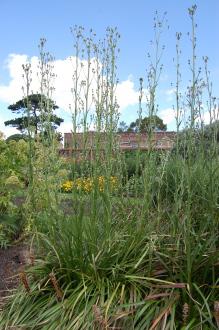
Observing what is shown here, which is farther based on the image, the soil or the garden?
the soil

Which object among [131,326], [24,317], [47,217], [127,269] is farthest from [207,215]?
[24,317]

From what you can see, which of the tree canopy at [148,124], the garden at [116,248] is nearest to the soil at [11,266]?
the garden at [116,248]

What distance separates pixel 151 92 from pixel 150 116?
0.19 m

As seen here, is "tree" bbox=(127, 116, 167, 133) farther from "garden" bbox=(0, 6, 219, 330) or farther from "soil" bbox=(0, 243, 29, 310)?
"soil" bbox=(0, 243, 29, 310)

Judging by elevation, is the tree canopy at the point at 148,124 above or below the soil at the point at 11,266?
above

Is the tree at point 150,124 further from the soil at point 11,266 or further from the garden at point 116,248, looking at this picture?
the soil at point 11,266

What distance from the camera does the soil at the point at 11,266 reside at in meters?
4.37

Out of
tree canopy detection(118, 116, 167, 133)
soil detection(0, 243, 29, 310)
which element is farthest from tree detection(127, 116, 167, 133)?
soil detection(0, 243, 29, 310)

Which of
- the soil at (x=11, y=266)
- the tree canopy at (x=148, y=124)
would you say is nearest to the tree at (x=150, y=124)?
the tree canopy at (x=148, y=124)

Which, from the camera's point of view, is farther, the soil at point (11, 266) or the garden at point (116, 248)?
the soil at point (11, 266)

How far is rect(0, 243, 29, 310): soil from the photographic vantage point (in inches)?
172

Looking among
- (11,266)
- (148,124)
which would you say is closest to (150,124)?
(148,124)

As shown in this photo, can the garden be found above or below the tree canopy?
below

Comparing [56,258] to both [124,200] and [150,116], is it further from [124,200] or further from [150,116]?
[150,116]
